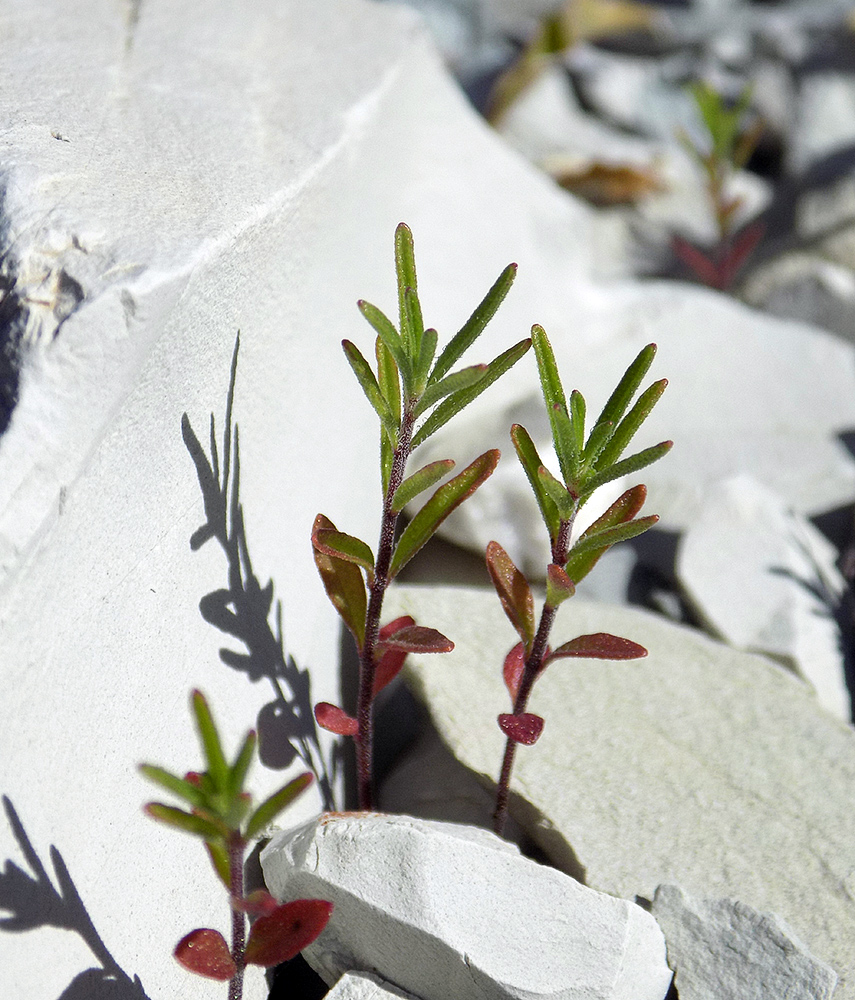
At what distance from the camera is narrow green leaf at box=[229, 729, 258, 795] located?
0.93 m

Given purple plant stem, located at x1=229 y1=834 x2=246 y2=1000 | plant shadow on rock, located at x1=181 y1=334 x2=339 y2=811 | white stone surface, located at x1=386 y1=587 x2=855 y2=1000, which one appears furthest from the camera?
white stone surface, located at x1=386 y1=587 x2=855 y2=1000

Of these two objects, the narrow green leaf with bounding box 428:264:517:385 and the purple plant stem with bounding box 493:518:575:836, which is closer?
the narrow green leaf with bounding box 428:264:517:385

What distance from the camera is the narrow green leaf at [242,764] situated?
926 mm

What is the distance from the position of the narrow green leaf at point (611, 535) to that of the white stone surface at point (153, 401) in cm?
49

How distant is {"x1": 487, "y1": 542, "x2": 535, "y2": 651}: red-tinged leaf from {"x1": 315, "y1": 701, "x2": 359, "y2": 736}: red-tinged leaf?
0.88ft

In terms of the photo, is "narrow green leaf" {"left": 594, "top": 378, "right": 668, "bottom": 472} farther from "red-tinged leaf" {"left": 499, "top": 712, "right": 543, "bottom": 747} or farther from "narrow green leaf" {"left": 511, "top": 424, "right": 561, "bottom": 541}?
"red-tinged leaf" {"left": 499, "top": 712, "right": 543, "bottom": 747}

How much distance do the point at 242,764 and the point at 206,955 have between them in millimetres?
332

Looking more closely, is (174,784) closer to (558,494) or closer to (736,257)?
(558,494)

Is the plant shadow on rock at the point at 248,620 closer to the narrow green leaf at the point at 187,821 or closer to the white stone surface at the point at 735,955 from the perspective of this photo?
the narrow green leaf at the point at 187,821

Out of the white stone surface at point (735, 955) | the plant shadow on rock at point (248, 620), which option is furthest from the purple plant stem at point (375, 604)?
the white stone surface at point (735, 955)

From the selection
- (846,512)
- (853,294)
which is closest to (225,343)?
(846,512)

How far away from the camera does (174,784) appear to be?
94cm

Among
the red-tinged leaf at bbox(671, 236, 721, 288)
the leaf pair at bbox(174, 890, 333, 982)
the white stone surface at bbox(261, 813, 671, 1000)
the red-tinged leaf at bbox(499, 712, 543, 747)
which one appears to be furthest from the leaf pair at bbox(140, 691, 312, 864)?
the red-tinged leaf at bbox(671, 236, 721, 288)

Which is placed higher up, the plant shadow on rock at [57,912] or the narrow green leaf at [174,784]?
the narrow green leaf at [174,784]
